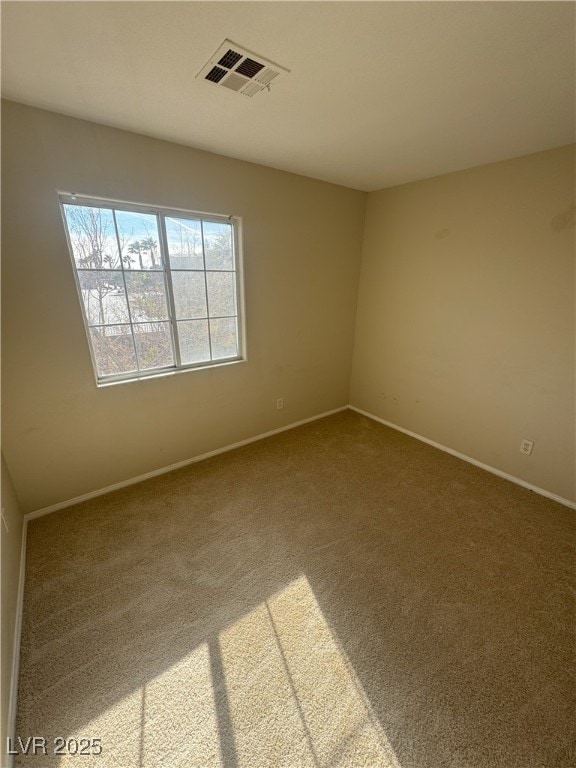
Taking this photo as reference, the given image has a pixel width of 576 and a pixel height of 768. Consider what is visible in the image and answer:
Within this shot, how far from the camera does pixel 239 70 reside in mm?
1277

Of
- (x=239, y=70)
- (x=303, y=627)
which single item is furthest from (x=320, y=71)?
(x=303, y=627)

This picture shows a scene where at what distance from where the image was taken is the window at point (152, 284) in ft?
6.31

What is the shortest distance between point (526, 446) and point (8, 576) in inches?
134

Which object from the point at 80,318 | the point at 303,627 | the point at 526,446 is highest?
the point at 80,318

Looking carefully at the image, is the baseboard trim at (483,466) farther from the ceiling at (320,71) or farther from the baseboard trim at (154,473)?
the ceiling at (320,71)

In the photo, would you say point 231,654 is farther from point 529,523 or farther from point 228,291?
point 228,291

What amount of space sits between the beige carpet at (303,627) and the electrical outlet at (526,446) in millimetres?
332

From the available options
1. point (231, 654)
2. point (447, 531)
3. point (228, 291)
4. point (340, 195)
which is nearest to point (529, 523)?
point (447, 531)

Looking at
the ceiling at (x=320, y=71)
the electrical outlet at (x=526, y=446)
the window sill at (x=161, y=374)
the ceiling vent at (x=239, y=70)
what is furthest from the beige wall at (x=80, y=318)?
the electrical outlet at (x=526, y=446)

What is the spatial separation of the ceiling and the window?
0.51 m

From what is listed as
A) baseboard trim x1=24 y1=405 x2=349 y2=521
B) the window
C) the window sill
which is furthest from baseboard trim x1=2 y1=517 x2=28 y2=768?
the window

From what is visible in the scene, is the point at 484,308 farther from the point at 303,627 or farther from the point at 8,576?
the point at 8,576

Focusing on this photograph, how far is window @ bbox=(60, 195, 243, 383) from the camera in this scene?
1.92 meters

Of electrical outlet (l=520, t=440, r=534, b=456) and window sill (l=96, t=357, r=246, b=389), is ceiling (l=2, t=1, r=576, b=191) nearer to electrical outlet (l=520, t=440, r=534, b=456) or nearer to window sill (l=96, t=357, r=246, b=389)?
window sill (l=96, t=357, r=246, b=389)
